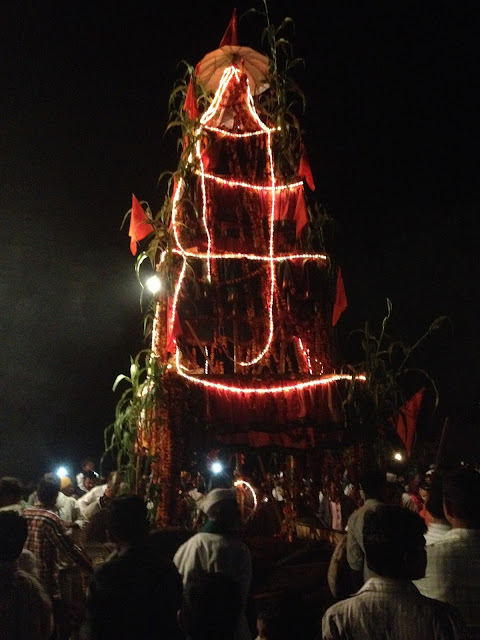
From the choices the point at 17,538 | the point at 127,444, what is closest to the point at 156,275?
the point at 127,444

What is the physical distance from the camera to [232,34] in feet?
27.7

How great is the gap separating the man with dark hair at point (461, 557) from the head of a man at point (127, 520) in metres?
1.30

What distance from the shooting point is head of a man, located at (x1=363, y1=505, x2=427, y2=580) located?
1.96 m

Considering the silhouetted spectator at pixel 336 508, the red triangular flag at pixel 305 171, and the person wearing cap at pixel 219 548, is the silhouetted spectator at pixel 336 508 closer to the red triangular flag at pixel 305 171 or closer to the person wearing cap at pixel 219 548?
the person wearing cap at pixel 219 548

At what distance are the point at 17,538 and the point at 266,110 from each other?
22.8ft

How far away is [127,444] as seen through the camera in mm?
5984

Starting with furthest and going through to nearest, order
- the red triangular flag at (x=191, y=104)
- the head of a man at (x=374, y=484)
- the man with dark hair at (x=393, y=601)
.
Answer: the red triangular flag at (x=191, y=104) < the head of a man at (x=374, y=484) < the man with dark hair at (x=393, y=601)

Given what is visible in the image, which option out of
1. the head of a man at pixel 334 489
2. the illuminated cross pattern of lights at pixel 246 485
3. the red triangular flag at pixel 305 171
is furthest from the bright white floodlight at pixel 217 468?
the red triangular flag at pixel 305 171

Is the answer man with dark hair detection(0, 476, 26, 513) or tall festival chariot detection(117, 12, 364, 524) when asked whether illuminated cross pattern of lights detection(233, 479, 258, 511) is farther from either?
man with dark hair detection(0, 476, 26, 513)

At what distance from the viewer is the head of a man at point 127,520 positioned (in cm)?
277

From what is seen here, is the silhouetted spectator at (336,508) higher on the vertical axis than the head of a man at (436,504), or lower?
higher

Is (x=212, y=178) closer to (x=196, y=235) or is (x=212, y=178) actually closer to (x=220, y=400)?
(x=196, y=235)

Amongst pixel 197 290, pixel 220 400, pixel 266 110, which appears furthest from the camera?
pixel 266 110

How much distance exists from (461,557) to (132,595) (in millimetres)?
1400
